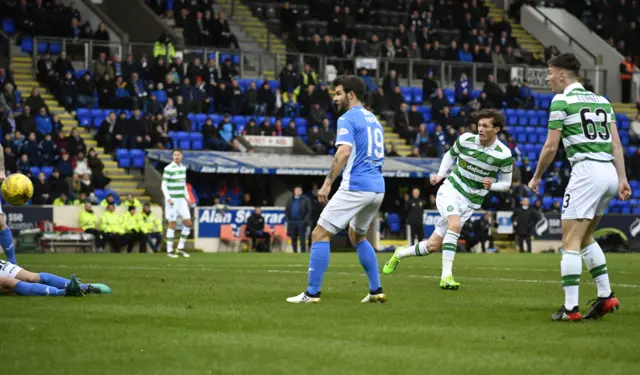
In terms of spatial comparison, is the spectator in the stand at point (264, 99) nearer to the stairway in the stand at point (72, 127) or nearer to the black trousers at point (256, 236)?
the stairway in the stand at point (72, 127)

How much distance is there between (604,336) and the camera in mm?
9141

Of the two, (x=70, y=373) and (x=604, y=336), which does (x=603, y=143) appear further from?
(x=70, y=373)

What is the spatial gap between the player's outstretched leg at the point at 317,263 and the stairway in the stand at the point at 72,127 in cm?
2106

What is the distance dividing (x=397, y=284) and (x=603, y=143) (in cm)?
582

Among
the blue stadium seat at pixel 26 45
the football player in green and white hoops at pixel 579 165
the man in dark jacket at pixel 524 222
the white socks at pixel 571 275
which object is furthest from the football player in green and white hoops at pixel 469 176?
the blue stadium seat at pixel 26 45

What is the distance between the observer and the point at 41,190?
1228 inches

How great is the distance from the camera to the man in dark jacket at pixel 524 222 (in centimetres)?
3588

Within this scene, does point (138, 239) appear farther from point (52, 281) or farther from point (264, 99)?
point (52, 281)

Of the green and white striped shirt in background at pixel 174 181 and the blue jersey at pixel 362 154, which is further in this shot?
the green and white striped shirt in background at pixel 174 181

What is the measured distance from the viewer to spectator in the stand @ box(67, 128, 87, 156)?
3312 centimetres

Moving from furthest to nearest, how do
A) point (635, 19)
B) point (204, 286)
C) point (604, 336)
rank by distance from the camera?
point (635, 19) → point (204, 286) → point (604, 336)

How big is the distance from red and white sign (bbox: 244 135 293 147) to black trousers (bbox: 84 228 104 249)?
6963 mm

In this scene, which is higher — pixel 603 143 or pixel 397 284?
pixel 603 143

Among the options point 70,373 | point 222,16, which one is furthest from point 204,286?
point 222,16
